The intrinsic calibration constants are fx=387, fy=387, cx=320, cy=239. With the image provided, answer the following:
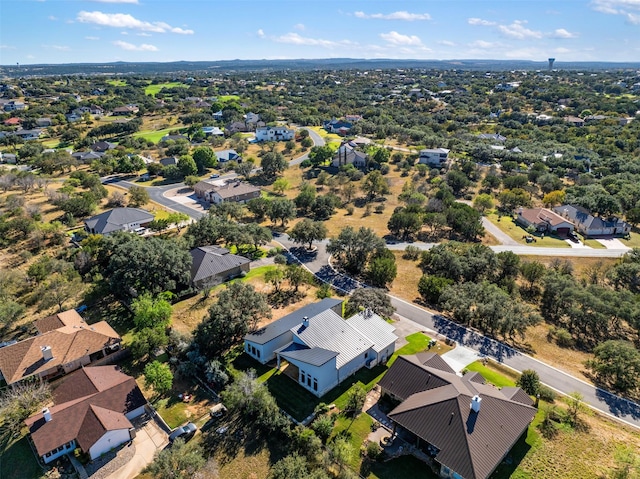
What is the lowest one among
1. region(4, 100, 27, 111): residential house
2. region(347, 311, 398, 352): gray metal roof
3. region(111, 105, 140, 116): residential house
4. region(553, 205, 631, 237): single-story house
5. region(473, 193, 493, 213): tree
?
region(553, 205, 631, 237): single-story house

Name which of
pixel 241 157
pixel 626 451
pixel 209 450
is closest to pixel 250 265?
pixel 209 450

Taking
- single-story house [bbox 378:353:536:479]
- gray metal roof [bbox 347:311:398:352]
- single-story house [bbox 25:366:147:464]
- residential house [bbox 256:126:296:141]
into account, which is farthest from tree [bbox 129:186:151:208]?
single-story house [bbox 378:353:536:479]

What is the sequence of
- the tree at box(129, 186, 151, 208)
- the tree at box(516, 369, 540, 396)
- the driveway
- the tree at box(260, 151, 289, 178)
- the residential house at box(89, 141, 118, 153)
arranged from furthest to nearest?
the residential house at box(89, 141, 118, 153) < the tree at box(260, 151, 289, 178) < the tree at box(129, 186, 151, 208) < the driveway < the tree at box(516, 369, 540, 396)

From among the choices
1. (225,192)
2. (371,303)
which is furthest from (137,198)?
(371,303)

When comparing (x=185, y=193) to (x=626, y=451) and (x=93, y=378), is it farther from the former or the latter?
(x=626, y=451)

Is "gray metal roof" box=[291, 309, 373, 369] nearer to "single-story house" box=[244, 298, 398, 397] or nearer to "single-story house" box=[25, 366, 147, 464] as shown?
"single-story house" box=[244, 298, 398, 397]

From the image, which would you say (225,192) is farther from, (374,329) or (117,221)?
(374,329)
